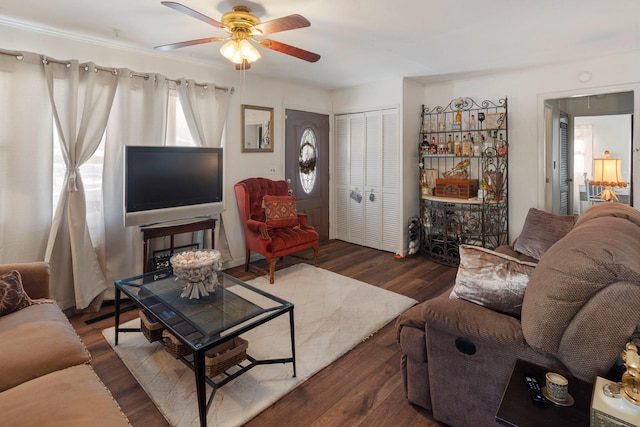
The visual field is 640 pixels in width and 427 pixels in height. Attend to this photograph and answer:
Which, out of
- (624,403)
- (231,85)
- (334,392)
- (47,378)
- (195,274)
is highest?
(231,85)

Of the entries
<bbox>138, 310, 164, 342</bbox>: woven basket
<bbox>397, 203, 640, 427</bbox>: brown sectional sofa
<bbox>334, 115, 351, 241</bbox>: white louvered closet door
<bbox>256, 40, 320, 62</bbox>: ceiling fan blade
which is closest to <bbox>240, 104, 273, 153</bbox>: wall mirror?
<bbox>334, 115, 351, 241</bbox>: white louvered closet door

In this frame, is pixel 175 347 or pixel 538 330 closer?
pixel 538 330

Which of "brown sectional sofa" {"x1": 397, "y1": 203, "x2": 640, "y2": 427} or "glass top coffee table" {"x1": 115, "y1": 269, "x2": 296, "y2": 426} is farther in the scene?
"glass top coffee table" {"x1": 115, "y1": 269, "x2": 296, "y2": 426}

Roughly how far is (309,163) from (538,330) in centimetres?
439

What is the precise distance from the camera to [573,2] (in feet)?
8.24

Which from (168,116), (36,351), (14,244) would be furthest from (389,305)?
(14,244)

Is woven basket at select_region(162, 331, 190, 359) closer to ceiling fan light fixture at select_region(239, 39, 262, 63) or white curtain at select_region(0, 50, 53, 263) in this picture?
white curtain at select_region(0, 50, 53, 263)

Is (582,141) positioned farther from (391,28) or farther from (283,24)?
(283,24)

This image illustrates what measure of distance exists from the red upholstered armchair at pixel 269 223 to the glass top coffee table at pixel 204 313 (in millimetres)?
1209

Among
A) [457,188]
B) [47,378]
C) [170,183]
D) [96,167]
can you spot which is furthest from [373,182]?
[47,378]

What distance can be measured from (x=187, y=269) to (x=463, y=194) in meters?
3.60

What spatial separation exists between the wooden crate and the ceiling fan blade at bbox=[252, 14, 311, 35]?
318cm

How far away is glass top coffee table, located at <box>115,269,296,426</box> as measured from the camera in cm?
183

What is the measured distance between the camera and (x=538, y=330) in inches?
55.4
